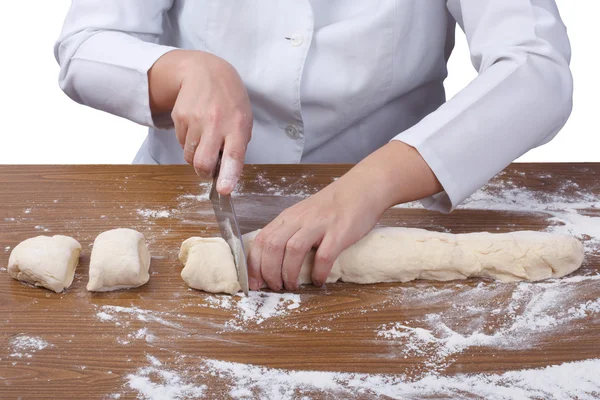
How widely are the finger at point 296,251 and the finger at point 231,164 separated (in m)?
0.16

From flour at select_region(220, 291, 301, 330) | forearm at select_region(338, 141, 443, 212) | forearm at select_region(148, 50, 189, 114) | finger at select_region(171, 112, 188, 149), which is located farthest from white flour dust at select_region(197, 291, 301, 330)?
forearm at select_region(148, 50, 189, 114)

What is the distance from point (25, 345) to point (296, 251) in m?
0.48

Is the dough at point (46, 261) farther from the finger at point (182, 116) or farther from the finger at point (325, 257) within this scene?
the finger at point (325, 257)

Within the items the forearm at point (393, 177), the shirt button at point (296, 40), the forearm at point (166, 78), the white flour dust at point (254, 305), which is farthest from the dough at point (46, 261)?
the shirt button at point (296, 40)

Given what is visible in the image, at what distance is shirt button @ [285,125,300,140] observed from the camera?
1840 millimetres

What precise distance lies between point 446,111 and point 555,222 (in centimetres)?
34

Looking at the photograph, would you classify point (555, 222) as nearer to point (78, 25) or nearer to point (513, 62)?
point (513, 62)

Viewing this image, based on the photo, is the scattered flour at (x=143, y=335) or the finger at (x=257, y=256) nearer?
the scattered flour at (x=143, y=335)

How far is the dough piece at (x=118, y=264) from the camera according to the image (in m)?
1.33

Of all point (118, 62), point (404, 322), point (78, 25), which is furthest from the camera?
point (78, 25)

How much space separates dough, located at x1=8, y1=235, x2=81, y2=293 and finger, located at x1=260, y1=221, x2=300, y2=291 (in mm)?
358

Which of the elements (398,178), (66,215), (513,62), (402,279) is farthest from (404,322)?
(66,215)

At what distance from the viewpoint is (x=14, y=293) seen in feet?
4.48

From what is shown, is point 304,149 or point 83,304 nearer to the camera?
point 83,304
